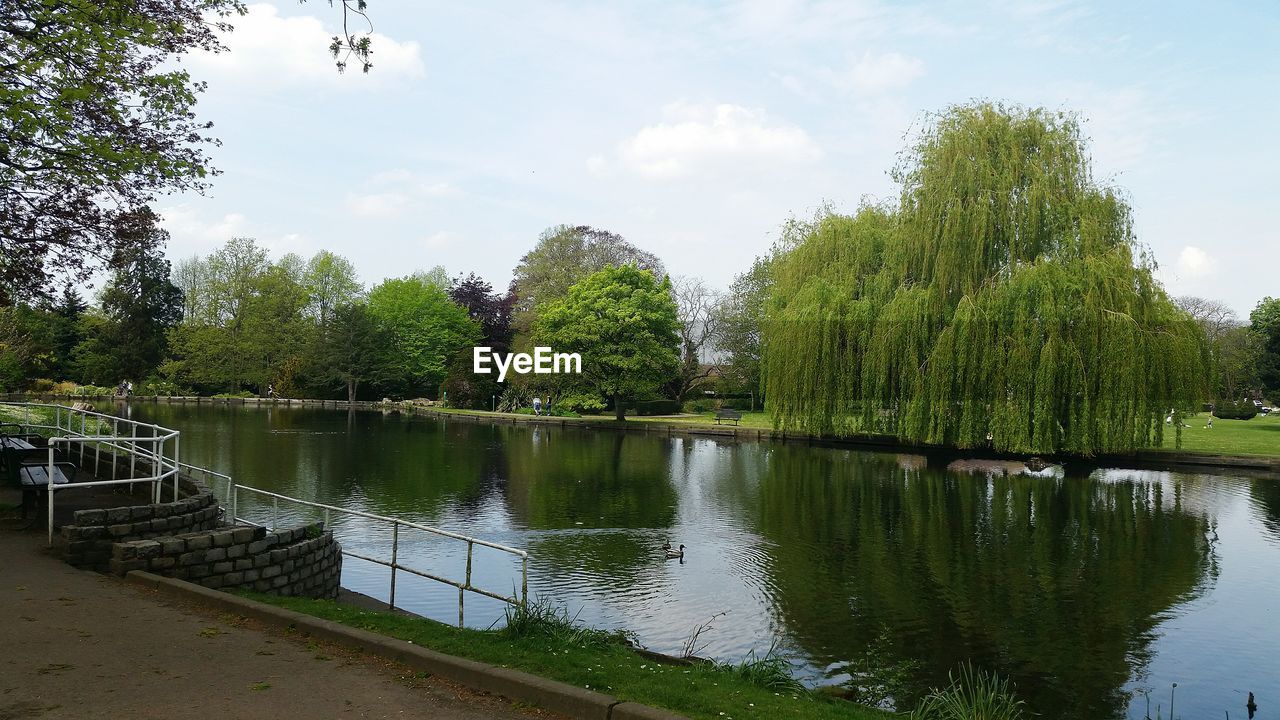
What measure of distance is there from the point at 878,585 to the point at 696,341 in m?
55.6

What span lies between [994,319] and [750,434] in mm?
16113

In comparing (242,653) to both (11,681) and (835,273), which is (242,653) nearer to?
(11,681)

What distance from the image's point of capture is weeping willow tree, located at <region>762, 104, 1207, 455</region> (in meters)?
25.1

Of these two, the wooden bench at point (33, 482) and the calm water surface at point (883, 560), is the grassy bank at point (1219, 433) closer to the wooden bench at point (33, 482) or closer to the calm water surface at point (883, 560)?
the calm water surface at point (883, 560)

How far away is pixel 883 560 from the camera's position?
49.5ft

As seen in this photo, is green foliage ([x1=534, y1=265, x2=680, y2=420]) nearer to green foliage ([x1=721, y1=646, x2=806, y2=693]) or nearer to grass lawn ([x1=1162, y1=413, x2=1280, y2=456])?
grass lawn ([x1=1162, y1=413, x2=1280, y2=456])

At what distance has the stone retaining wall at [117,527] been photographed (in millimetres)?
8578

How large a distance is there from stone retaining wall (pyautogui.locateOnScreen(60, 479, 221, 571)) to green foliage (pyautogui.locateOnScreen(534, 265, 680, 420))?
36460mm

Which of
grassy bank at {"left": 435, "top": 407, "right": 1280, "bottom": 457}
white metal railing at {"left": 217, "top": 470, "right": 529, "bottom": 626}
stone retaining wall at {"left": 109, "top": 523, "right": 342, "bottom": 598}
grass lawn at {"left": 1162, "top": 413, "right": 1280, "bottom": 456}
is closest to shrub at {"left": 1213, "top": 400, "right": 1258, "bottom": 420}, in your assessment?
grassy bank at {"left": 435, "top": 407, "right": 1280, "bottom": 457}

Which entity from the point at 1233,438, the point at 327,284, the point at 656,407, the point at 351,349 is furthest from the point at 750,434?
the point at 327,284

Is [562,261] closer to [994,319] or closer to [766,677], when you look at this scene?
[994,319]

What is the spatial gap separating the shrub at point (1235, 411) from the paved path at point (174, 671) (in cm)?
5981

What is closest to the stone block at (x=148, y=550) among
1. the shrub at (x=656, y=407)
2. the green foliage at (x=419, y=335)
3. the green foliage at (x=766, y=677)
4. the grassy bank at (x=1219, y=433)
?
the green foliage at (x=766, y=677)

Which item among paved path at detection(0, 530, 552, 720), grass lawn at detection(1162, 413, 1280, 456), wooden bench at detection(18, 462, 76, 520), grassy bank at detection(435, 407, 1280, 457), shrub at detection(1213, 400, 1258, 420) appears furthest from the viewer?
shrub at detection(1213, 400, 1258, 420)
